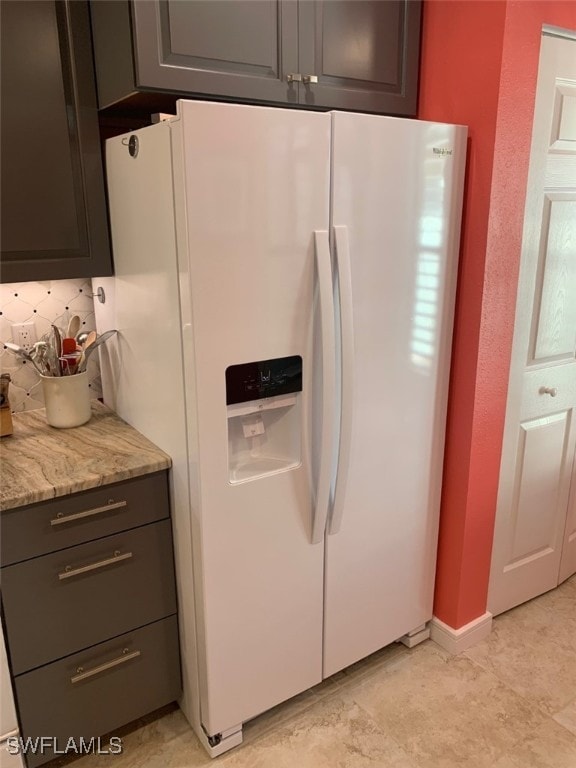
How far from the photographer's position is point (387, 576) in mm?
2021

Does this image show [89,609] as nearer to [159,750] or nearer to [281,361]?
[159,750]

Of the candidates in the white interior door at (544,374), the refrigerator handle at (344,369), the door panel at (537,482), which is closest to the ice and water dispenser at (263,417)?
the refrigerator handle at (344,369)

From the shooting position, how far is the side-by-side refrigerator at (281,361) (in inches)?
56.9

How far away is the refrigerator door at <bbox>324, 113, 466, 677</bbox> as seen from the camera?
1.63 metres

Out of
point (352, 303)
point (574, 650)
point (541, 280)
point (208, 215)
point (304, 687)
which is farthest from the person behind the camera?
point (574, 650)

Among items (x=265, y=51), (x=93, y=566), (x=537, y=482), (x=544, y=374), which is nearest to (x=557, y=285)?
(x=544, y=374)

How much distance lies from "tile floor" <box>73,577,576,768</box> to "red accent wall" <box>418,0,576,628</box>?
23cm

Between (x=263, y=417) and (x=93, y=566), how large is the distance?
599 mm

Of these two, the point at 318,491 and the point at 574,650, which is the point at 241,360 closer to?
the point at 318,491

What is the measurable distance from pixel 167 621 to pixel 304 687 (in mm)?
494

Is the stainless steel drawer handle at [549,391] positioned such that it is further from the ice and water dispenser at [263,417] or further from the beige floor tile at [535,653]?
the ice and water dispenser at [263,417]

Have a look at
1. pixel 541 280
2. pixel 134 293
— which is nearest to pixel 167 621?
pixel 134 293

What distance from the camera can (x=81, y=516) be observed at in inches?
62.0

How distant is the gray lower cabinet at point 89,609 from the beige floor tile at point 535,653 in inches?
44.6
